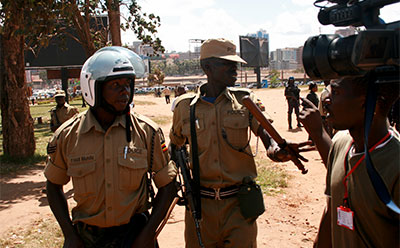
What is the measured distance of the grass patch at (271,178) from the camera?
7199 mm

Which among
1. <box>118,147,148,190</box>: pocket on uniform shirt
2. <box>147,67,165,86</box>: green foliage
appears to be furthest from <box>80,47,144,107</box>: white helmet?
<box>147,67,165,86</box>: green foliage

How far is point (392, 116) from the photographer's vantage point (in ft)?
6.55

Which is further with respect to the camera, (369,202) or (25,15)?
(25,15)

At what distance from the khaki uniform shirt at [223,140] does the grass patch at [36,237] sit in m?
2.86

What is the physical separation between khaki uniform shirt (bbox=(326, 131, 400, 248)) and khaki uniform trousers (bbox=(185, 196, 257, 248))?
3.56ft

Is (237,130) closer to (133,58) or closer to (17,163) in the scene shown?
(133,58)

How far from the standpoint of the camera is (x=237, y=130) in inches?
129

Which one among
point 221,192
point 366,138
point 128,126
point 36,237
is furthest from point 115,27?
point 366,138

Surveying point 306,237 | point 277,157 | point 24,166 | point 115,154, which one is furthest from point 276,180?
point 24,166

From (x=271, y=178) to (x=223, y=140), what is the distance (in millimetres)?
4776

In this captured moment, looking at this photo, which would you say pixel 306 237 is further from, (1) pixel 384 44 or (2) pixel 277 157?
(1) pixel 384 44

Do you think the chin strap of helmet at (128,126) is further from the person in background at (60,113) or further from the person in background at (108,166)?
the person in background at (60,113)

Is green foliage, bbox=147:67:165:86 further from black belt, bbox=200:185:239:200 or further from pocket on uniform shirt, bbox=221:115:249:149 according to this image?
black belt, bbox=200:185:239:200

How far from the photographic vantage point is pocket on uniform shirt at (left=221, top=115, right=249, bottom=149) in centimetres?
328
